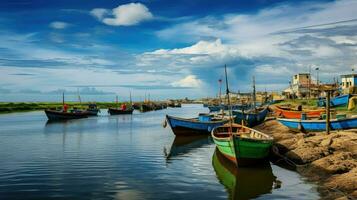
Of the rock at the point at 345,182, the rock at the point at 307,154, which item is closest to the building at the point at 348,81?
the rock at the point at 307,154

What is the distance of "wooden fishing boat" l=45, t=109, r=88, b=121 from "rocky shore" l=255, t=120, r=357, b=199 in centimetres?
5562

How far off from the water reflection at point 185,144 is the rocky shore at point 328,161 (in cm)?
795

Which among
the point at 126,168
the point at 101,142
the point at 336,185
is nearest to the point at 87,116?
the point at 101,142

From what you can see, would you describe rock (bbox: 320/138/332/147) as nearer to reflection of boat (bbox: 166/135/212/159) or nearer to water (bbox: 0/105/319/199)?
water (bbox: 0/105/319/199)

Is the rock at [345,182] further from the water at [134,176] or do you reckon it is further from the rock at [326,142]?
the rock at [326,142]

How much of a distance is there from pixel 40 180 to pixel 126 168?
17.2ft

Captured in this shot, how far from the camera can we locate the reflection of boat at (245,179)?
1722 centimetres

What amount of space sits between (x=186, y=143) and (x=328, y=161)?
58.9 feet

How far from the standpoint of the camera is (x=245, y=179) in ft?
64.3

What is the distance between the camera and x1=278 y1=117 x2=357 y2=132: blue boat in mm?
28877

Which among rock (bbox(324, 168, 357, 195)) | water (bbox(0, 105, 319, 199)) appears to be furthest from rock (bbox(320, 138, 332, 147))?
rock (bbox(324, 168, 357, 195))

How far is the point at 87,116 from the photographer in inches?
3302

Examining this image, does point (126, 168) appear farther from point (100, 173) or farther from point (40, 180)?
point (40, 180)

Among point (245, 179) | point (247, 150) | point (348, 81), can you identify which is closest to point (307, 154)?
point (247, 150)
